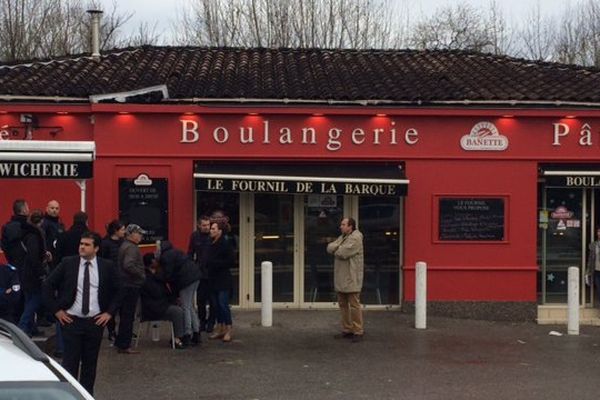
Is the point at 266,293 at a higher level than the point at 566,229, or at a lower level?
lower

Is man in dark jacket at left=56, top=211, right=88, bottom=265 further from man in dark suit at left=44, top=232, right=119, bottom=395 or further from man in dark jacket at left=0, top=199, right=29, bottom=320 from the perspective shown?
man in dark suit at left=44, top=232, right=119, bottom=395

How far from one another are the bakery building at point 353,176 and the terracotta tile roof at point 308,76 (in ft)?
0.25

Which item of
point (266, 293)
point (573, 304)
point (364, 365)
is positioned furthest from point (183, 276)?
point (573, 304)

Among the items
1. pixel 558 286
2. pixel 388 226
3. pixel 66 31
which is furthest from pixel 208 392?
pixel 66 31

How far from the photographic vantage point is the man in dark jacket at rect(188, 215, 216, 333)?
1109cm

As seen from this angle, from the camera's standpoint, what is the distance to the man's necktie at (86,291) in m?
7.24

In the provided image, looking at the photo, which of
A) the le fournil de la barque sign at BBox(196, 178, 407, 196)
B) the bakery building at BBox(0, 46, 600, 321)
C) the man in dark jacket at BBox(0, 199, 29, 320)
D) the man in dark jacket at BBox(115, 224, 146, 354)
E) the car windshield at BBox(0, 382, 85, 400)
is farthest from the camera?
the bakery building at BBox(0, 46, 600, 321)

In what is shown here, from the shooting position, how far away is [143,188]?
42.5ft

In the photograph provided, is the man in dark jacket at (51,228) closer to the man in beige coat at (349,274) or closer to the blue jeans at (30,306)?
the blue jeans at (30,306)

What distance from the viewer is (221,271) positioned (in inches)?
424

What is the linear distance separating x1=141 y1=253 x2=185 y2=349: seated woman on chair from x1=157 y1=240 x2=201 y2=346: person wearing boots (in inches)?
3.3

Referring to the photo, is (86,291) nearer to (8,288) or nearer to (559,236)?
(8,288)

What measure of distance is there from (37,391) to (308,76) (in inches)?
476

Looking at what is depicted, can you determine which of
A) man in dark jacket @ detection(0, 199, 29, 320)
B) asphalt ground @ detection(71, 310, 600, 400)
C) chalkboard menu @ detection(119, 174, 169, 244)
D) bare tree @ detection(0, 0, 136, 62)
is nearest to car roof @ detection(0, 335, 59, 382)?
asphalt ground @ detection(71, 310, 600, 400)
